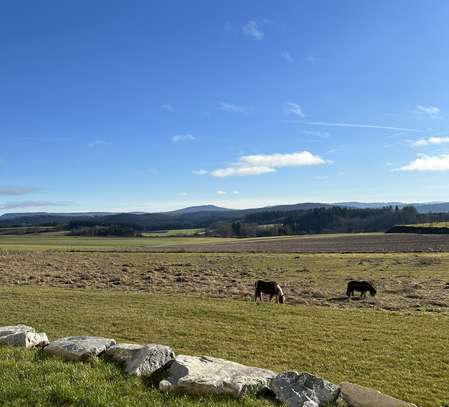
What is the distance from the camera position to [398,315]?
17984mm

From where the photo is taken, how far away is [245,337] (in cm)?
1407

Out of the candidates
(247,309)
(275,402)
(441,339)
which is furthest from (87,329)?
(441,339)

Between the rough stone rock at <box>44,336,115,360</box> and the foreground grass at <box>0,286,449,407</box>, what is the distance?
19.2 inches

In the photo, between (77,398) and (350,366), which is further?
(350,366)

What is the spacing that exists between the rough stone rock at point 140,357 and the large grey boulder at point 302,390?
2.28 metres

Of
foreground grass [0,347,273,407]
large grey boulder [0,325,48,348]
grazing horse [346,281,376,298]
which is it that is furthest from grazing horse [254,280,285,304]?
foreground grass [0,347,273,407]

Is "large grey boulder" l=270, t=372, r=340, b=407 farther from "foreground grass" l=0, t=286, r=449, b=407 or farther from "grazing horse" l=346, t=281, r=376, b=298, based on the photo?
"grazing horse" l=346, t=281, r=376, b=298

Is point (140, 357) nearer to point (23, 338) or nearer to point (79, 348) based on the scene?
point (79, 348)

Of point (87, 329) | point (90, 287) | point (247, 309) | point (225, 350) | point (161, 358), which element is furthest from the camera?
point (90, 287)

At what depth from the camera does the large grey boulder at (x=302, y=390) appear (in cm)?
700

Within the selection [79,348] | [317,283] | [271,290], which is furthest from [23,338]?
[317,283]

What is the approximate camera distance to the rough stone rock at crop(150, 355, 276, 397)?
7.36m

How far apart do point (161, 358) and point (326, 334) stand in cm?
733

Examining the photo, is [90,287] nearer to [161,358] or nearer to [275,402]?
[161,358]
